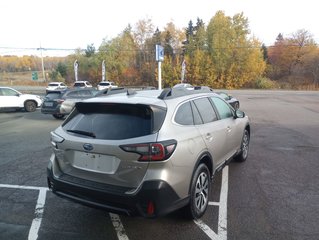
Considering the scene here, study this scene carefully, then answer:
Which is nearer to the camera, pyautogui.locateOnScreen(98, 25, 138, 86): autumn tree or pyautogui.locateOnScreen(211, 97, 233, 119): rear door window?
pyautogui.locateOnScreen(211, 97, 233, 119): rear door window

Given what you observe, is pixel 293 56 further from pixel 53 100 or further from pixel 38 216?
pixel 38 216

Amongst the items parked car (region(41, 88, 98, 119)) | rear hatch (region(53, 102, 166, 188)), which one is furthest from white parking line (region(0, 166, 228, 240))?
parked car (region(41, 88, 98, 119))

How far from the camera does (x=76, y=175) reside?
332 centimetres

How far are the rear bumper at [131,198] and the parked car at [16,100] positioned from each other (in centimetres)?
→ 1498

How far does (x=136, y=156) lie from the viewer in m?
2.93

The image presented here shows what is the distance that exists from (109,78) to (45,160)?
56.4m

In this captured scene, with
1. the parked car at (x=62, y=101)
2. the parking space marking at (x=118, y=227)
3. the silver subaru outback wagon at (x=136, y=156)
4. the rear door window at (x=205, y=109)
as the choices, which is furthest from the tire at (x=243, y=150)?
the parked car at (x=62, y=101)

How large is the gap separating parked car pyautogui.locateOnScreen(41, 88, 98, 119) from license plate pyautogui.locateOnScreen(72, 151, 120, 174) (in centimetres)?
1014

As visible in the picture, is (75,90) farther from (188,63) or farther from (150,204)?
(188,63)

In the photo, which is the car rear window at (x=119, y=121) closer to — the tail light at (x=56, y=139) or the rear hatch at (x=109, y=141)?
the rear hatch at (x=109, y=141)

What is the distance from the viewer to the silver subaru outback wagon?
294 centimetres

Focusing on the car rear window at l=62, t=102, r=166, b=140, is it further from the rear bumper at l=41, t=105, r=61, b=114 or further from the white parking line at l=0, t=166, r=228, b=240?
the rear bumper at l=41, t=105, r=61, b=114

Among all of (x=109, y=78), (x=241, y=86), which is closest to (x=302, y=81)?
(x=241, y=86)

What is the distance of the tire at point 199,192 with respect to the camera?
135 inches
